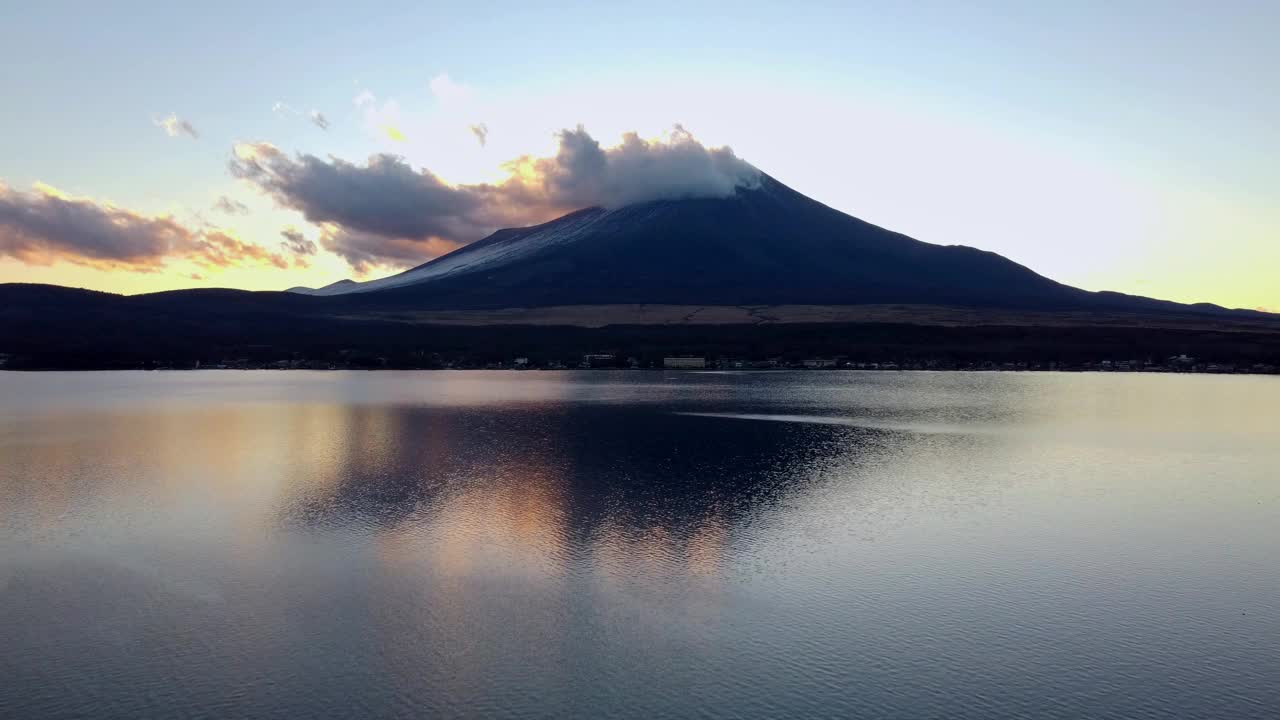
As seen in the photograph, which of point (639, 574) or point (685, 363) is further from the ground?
point (685, 363)

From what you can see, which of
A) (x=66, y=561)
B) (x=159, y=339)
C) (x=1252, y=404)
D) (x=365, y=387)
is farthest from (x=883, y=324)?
(x=66, y=561)

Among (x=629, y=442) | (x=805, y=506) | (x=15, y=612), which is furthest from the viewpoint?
(x=629, y=442)

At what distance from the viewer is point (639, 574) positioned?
26.3 metres

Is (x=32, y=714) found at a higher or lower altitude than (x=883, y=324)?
lower

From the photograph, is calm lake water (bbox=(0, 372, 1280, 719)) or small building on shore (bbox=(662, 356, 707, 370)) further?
small building on shore (bbox=(662, 356, 707, 370))

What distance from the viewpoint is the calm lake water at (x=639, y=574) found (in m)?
18.4

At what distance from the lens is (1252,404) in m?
82.9

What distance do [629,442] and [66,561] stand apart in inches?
1311

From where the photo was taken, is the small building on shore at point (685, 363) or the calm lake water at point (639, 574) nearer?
the calm lake water at point (639, 574)

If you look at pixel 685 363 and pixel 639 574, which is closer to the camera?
pixel 639 574

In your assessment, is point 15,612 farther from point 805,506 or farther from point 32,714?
point 805,506

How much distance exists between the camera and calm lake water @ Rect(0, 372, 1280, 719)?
18422 mm

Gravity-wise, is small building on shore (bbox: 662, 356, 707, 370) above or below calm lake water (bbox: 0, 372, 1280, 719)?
above

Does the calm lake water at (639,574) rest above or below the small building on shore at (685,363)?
below
